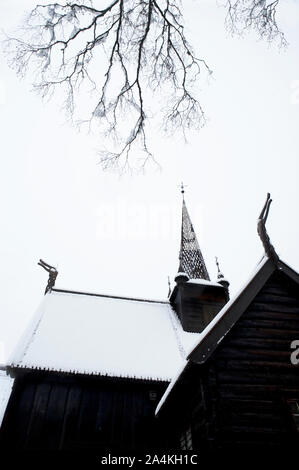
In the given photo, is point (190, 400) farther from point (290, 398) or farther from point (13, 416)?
point (13, 416)

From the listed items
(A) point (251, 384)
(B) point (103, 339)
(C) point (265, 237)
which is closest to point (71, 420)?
(B) point (103, 339)

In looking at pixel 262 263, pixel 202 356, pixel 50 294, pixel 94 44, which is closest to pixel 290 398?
pixel 202 356

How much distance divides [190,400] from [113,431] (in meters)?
3.26

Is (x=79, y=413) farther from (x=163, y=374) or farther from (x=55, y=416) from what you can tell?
(x=163, y=374)

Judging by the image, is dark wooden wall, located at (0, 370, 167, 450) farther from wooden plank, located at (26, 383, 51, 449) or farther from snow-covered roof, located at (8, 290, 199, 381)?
snow-covered roof, located at (8, 290, 199, 381)

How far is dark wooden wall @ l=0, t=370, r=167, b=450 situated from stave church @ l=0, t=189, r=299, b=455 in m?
0.03

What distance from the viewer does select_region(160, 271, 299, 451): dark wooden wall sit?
5934mm

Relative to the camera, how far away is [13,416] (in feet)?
28.3

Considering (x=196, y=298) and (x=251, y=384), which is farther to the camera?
(x=196, y=298)

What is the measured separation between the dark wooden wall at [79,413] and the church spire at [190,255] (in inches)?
308

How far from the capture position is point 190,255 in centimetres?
1814

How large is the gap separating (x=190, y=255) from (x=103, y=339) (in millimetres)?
8364

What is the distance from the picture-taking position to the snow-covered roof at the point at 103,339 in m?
9.60

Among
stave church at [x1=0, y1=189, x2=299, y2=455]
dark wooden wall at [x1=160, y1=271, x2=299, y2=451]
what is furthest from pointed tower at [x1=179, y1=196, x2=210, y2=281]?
dark wooden wall at [x1=160, y1=271, x2=299, y2=451]
